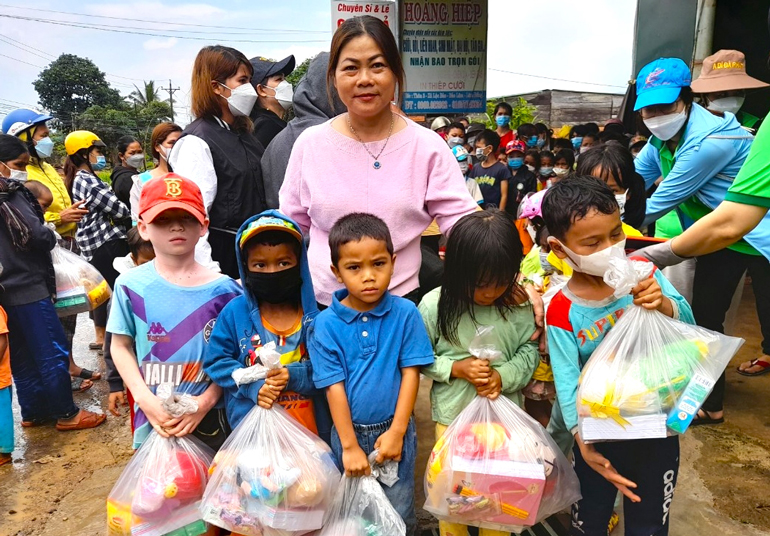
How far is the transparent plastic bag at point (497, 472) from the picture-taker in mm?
1748

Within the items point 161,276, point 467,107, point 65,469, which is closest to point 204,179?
point 161,276

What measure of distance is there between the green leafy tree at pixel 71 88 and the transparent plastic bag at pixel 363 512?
2454 inches

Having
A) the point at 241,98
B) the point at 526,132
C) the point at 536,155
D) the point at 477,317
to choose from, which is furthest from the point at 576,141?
the point at 477,317

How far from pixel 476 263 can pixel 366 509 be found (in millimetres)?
918

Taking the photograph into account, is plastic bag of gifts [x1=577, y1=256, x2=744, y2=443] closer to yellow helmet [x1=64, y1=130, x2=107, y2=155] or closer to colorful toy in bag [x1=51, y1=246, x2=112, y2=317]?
colorful toy in bag [x1=51, y1=246, x2=112, y2=317]

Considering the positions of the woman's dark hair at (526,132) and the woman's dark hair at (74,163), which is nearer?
the woman's dark hair at (74,163)

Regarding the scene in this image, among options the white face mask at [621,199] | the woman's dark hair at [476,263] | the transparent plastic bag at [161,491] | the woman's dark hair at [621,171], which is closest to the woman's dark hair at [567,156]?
the woman's dark hair at [621,171]

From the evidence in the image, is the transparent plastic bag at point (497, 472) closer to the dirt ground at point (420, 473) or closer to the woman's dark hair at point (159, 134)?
the dirt ground at point (420, 473)

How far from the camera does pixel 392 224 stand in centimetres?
207

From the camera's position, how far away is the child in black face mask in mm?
1944

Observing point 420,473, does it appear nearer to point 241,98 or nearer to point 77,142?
point 241,98

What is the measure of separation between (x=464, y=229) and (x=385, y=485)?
0.95 m

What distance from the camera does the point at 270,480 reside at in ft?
5.80

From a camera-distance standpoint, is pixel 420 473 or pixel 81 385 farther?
pixel 81 385
